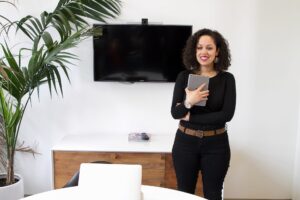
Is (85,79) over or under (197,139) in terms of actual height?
over

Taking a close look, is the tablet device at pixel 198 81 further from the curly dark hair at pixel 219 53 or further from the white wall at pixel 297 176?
the white wall at pixel 297 176

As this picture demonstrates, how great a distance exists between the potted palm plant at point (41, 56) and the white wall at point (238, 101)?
0.27 m

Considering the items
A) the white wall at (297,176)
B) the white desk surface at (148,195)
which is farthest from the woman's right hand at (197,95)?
the white wall at (297,176)

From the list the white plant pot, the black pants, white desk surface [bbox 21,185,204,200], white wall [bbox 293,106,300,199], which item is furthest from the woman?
white wall [bbox 293,106,300,199]

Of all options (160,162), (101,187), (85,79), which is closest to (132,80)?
(85,79)

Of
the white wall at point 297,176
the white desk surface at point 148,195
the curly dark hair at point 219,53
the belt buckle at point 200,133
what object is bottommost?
the white wall at point 297,176

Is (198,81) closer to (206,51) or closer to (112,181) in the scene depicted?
(206,51)

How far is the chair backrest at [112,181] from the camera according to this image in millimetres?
1299

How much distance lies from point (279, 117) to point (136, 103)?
1348 mm

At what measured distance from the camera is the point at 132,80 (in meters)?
3.07

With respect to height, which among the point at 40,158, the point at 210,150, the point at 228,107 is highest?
the point at 228,107

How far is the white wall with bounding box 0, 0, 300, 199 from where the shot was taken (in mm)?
3072

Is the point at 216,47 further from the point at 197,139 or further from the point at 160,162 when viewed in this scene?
the point at 160,162

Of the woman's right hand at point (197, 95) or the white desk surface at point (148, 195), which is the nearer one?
the white desk surface at point (148, 195)
